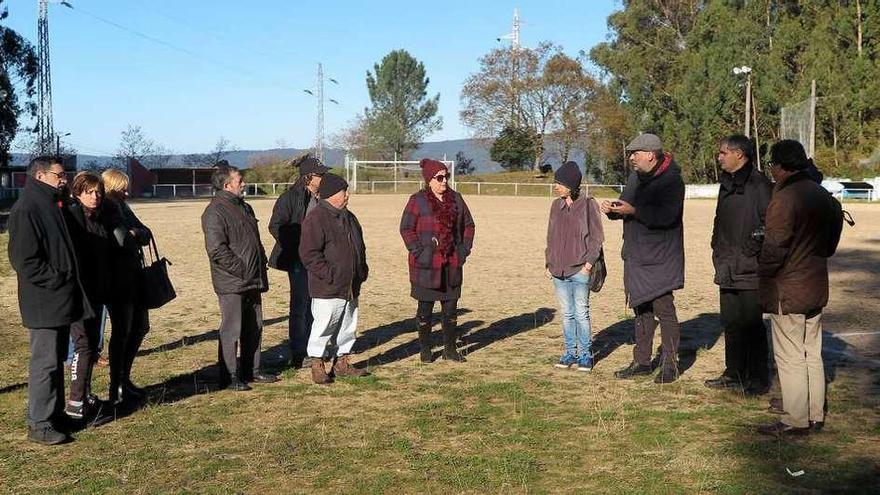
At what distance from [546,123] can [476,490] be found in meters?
60.8

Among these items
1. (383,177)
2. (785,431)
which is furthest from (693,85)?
(785,431)

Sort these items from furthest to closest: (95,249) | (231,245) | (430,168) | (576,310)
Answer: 1. (430,168)
2. (576,310)
3. (231,245)
4. (95,249)

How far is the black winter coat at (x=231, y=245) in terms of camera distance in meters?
6.54

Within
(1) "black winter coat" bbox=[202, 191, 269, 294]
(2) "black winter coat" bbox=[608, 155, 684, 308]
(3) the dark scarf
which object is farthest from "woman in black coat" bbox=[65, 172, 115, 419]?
(2) "black winter coat" bbox=[608, 155, 684, 308]

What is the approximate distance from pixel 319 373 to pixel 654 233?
280 centimetres

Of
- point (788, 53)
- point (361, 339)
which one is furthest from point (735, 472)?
point (788, 53)

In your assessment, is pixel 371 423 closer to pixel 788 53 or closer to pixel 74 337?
pixel 74 337

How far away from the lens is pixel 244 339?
6.94 metres

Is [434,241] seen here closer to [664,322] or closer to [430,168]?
[430,168]

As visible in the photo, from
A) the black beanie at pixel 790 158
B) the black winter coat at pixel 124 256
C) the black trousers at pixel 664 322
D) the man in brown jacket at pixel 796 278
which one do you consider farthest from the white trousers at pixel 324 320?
the black beanie at pixel 790 158

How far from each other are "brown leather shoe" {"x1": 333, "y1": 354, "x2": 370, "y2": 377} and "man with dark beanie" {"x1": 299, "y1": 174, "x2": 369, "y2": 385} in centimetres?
25

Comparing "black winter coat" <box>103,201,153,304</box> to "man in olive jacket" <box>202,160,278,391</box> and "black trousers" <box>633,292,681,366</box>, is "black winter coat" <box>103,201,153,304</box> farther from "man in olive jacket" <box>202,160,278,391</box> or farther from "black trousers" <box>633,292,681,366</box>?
"black trousers" <box>633,292,681,366</box>

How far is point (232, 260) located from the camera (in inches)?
258

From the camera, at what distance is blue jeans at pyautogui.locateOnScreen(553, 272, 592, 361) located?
7.43 m
